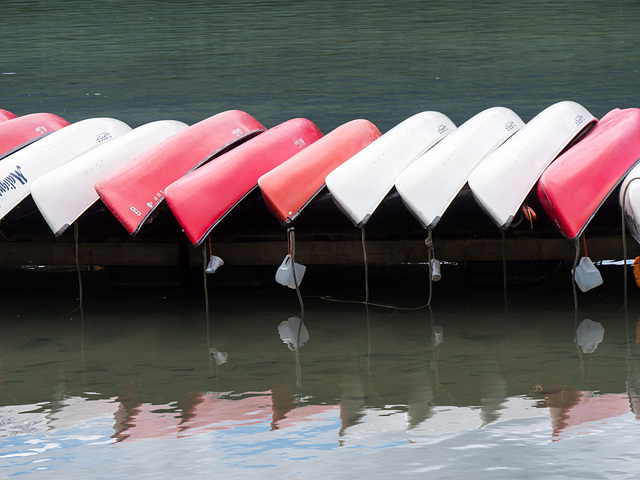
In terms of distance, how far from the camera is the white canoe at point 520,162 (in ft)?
15.4

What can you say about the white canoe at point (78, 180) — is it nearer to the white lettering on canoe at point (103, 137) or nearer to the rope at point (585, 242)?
the white lettering on canoe at point (103, 137)

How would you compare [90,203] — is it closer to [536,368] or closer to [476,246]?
[476,246]

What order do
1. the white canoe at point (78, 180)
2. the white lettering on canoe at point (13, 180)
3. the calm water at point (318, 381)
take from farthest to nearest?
the white lettering on canoe at point (13, 180) < the white canoe at point (78, 180) < the calm water at point (318, 381)

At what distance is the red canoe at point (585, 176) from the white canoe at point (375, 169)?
2.65 ft

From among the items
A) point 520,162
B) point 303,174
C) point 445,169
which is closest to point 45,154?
point 303,174

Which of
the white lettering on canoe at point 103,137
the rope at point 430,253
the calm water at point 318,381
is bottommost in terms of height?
the calm water at point 318,381

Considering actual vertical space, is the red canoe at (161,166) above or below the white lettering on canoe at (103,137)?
below

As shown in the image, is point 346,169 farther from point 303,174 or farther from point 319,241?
point 319,241

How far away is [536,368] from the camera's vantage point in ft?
12.7

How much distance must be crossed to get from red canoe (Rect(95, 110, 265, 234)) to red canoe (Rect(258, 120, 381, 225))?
0.62 m

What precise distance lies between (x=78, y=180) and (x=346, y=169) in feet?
5.02

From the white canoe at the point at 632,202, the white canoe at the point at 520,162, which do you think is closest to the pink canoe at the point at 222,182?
the white canoe at the point at 520,162

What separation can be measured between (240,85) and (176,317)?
37.2 ft

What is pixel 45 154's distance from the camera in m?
5.63
